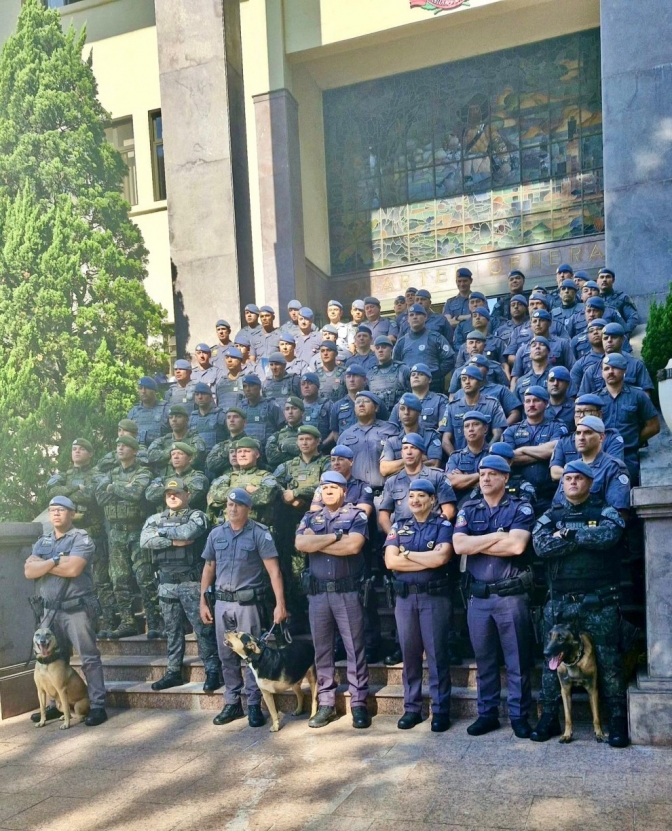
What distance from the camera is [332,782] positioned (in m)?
5.81

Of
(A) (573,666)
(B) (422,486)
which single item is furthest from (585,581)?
(B) (422,486)

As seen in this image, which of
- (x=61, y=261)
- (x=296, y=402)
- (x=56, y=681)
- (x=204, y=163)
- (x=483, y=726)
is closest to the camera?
(x=483, y=726)

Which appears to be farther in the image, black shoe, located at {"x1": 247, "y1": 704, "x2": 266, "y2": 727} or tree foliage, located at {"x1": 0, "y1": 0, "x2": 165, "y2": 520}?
tree foliage, located at {"x1": 0, "y1": 0, "x2": 165, "y2": 520}

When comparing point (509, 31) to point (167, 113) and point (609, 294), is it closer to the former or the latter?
point (167, 113)

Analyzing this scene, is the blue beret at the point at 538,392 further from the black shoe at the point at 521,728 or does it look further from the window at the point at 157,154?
the window at the point at 157,154

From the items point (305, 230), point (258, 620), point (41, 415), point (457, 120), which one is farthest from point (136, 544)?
point (457, 120)

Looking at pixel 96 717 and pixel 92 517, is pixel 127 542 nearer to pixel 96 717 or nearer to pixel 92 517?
pixel 92 517

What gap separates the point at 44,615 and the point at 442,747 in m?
4.08

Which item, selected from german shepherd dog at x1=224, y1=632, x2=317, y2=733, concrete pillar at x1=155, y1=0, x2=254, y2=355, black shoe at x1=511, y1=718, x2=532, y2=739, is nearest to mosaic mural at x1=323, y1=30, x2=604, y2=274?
concrete pillar at x1=155, y1=0, x2=254, y2=355

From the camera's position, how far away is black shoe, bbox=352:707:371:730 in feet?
22.6

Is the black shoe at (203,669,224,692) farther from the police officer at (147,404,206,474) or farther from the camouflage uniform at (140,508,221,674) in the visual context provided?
the police officer at (147,404,206,474)

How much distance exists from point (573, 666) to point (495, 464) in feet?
5.17

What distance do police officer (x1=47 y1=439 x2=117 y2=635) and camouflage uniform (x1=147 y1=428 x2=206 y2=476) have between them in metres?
0.65

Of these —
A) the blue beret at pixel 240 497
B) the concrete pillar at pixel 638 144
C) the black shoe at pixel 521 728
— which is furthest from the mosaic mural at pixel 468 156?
the black shoe at pixel 521 728
